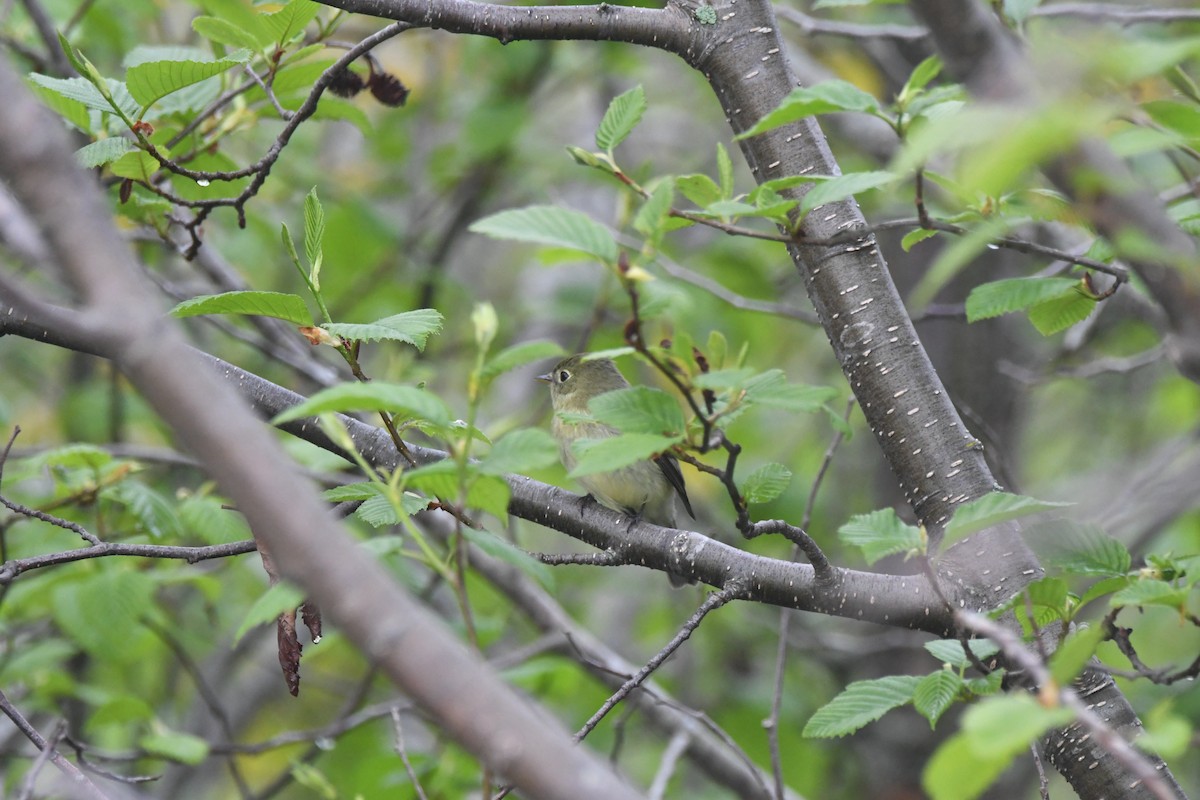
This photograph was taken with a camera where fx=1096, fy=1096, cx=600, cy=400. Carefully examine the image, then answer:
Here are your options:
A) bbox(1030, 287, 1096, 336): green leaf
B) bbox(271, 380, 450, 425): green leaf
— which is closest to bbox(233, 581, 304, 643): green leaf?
bbox(271, 380, 450, 425): green leaf

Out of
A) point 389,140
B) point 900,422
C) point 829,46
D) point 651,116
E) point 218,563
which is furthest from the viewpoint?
point 651,116

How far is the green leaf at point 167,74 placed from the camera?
2459 millimetres

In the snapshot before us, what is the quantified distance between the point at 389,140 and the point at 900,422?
4.66 m

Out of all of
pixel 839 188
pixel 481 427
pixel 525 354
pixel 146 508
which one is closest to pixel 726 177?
pixel 839 188

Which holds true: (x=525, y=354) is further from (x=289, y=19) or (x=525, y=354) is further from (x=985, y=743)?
(x=289, y=19)

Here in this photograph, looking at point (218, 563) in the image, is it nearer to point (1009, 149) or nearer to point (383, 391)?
point (383, 391)

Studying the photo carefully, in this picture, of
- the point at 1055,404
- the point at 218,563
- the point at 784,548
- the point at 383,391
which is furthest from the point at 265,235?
the point at 1055,404

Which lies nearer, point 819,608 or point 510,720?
point 510,720

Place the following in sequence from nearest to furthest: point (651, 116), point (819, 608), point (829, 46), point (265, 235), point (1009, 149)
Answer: point (1009, 149), point (819, 608), point (265, 235), point (829, 46), point (651, 116)

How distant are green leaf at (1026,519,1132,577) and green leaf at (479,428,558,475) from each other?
1117mm

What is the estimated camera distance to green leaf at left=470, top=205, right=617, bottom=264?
1521 millimetres

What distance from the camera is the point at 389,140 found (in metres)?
6.43

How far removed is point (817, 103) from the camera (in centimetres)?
166

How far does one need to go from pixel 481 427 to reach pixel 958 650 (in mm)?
2328
